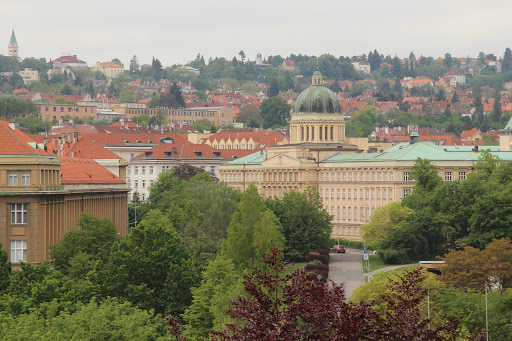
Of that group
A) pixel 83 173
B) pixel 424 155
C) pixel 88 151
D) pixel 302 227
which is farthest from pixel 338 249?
pixel 83 173

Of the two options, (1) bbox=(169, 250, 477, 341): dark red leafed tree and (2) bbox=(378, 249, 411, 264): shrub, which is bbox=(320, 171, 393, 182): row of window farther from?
(1) bbox=(169, 250, 477, 341): dark red leafed tree

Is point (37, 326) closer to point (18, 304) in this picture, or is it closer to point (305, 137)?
point (18, 304)

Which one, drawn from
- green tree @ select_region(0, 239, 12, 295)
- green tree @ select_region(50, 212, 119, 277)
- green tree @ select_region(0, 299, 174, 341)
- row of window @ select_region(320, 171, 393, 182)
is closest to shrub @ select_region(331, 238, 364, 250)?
row of window @ select_region(320, 171, 393, 182)

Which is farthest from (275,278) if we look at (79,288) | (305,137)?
(305,137)

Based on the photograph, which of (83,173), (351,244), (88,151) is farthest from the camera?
(351,244)

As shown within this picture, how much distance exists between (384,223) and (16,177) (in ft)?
177

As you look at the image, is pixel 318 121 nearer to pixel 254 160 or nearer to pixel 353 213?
pixel 254 160

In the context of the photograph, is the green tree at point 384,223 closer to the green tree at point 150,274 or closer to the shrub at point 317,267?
the shrub at point 317,267

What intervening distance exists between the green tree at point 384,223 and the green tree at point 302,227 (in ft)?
13.3

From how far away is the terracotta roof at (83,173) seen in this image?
10631cm

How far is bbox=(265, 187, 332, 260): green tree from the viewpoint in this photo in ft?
431

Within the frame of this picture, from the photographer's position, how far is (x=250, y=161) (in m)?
189

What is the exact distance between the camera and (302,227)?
132 metres

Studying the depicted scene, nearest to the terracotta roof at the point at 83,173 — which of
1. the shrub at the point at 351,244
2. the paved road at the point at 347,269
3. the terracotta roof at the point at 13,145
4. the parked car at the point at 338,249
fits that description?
the terracotta roof at the point at 13,145
